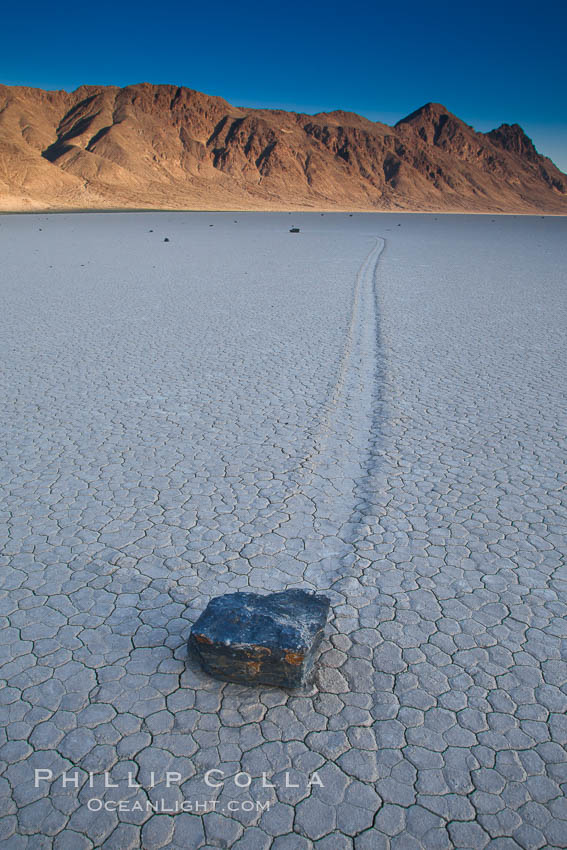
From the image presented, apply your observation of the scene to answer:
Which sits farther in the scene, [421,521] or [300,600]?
[421,521]

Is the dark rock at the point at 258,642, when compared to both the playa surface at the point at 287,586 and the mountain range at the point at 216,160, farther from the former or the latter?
the mountain range at the point at 216,160

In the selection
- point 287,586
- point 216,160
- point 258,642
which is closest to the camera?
point 258,642

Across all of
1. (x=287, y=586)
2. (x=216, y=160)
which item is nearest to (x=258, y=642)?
(x=287, y=586)

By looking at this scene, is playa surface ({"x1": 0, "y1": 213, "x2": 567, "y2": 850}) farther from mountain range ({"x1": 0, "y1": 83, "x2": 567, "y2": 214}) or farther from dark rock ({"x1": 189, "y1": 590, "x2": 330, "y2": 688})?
mountain range ({"x1": 0, "y1": 83, "x2": 567, "y2": 214})

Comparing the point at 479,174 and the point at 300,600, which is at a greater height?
the point at 479,174

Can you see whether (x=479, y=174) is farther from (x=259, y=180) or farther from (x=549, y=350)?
(x=549, y=350)

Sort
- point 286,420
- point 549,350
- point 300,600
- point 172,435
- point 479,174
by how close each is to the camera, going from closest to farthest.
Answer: point 300,600 < point 172,435 < point 286,420 < point 549,350 < point 479,174

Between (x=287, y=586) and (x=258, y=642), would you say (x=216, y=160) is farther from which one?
(x=258, y=642)

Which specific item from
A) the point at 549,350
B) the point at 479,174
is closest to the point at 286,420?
the point at 549,350
